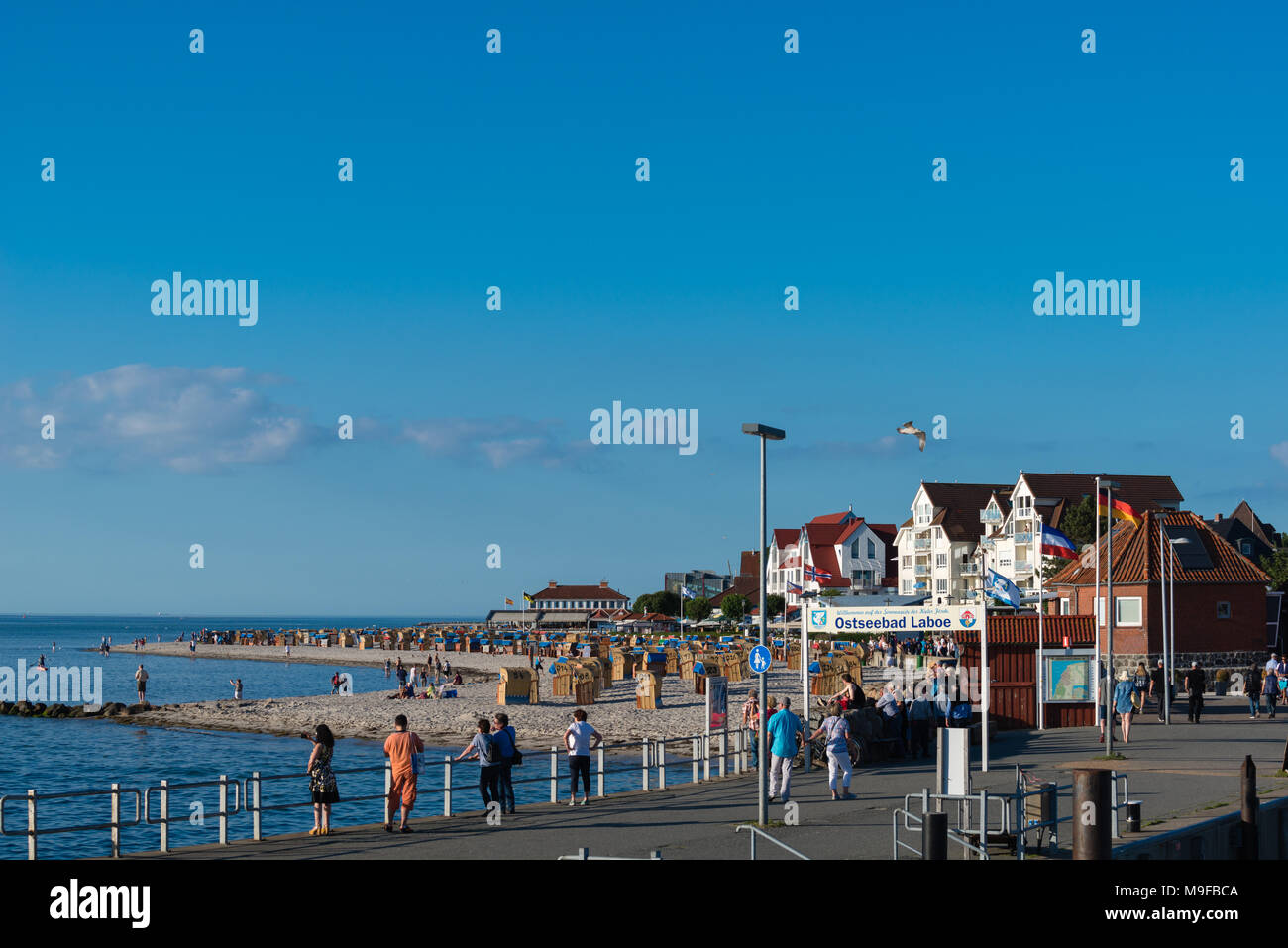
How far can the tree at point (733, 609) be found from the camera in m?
129

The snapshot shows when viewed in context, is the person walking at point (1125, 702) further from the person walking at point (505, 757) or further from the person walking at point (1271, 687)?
the person walking at point (505, 757)

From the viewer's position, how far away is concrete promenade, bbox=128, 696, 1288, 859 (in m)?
15.7

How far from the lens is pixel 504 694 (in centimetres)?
5131

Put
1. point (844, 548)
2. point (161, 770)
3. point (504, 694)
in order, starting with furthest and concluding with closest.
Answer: point (844, 548) → point (504, 694) → point (161, 770)

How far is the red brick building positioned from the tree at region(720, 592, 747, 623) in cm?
8101

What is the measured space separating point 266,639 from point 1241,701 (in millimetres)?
136099

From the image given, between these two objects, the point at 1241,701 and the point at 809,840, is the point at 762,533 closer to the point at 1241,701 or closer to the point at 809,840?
the point at 809,840

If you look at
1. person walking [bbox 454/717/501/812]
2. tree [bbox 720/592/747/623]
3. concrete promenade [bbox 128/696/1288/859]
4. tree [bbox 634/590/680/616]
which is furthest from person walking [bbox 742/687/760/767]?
tree [bbox 634/590/680/616]

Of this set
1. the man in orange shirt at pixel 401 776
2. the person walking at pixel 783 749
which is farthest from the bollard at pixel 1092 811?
the man in orange shirt at pixel 401 776

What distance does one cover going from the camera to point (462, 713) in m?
51.7

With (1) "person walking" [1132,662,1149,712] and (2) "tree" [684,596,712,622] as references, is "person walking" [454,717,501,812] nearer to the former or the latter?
(1) "person walking" [1132,662,1149,712]

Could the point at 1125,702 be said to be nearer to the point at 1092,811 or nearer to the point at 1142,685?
the point at 1142,685
